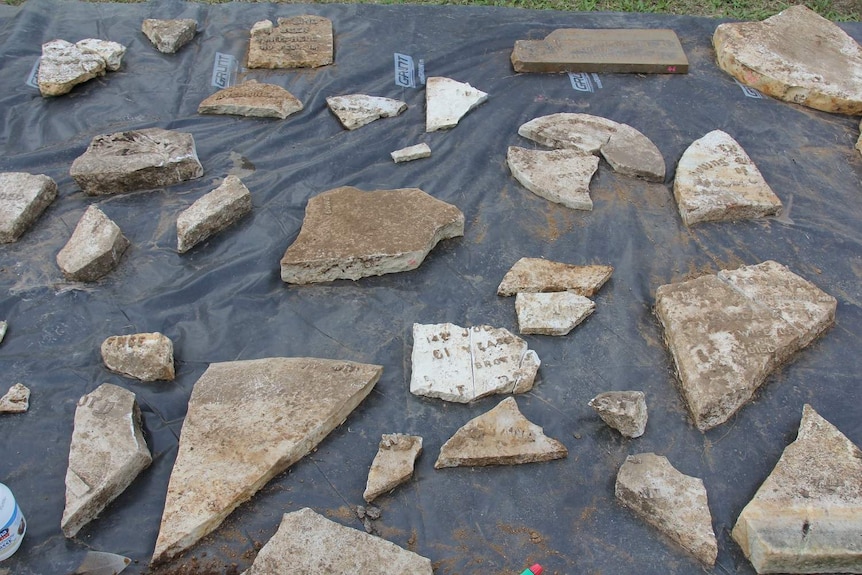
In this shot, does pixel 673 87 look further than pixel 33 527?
Yes

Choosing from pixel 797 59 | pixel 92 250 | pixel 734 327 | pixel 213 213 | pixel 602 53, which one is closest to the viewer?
pixel 734 327

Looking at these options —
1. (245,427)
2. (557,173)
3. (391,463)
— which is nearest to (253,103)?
(557,173)

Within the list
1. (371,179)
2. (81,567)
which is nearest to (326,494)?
(81,567)

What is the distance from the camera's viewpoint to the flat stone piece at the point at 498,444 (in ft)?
8.32

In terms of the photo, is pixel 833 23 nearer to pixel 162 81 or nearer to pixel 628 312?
pixel 628 312

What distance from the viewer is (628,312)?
3.11 m

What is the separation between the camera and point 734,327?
2.92m

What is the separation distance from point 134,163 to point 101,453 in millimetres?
1707

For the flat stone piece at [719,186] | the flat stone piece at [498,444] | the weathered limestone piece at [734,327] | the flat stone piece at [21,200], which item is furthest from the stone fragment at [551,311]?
the flat stone piece at [21,200]

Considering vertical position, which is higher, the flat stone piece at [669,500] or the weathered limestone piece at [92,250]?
the weathered limestone piece at [92,250]

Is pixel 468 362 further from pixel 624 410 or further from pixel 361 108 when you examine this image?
pixel 361 108

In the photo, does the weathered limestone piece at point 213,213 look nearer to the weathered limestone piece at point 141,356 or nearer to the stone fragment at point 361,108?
the weathered limestone piece at point 141,356

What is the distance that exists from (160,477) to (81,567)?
382mm

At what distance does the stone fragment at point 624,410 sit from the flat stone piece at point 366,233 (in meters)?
1.10
